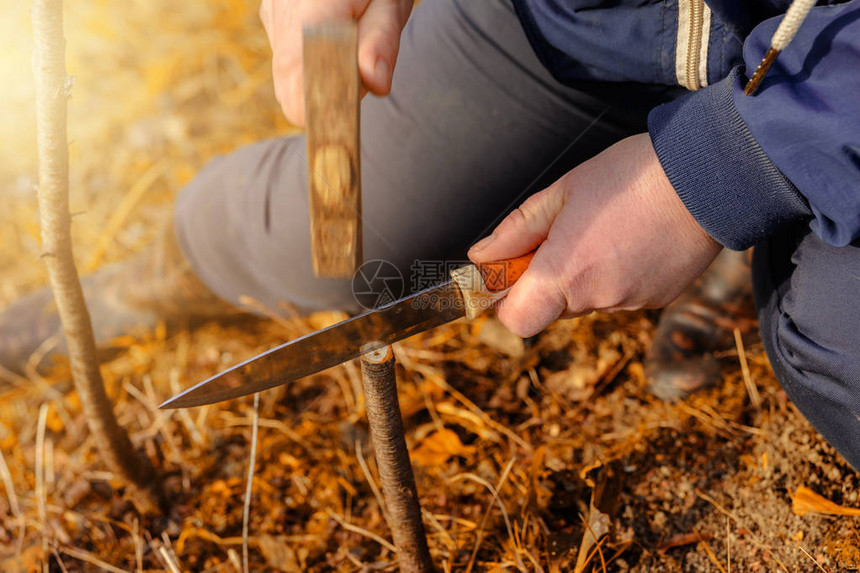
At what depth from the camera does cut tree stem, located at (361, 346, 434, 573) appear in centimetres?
85

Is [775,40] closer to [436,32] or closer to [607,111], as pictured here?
[607,111]

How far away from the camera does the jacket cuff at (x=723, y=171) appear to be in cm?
81

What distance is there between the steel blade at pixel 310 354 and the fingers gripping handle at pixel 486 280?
71mm

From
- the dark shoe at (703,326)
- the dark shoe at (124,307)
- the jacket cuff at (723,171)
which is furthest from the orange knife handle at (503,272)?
the dark shoe at (124,307)


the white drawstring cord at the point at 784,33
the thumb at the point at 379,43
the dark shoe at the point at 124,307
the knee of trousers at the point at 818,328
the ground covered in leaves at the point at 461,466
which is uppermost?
the thumb at the point at 379,43

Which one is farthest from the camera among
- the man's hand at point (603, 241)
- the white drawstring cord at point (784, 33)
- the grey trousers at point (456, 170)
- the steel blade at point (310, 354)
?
the grey trousers at point (456, 170)

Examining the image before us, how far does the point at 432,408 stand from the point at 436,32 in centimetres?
87

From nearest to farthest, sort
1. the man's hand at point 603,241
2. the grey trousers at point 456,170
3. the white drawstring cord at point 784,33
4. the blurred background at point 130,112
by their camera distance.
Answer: the white drawstring cord at point 784,33 < the man's hand at point 603,241 < the grey trousers at point 456,170 < the blurred background at point 130,112

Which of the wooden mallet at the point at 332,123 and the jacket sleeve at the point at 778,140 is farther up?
the wooden mallet at the point at 332,123

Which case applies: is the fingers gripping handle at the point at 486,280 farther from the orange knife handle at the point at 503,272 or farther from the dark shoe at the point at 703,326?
the dark shoe at the point at 703,326

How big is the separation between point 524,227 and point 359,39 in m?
0.37

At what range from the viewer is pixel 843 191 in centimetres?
73

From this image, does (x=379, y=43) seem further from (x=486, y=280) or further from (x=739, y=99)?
(x=739, y=99)

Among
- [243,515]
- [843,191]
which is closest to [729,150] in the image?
[843,191]
